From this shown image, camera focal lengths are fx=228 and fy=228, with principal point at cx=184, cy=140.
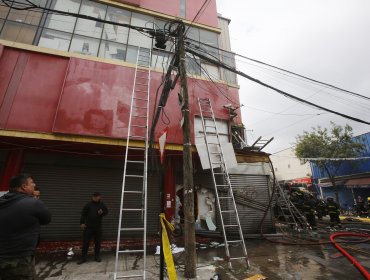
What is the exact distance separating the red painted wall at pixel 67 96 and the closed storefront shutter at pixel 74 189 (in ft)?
6.31

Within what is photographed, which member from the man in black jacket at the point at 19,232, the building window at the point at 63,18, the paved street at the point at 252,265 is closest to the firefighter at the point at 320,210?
the paved street at the point at 252,265

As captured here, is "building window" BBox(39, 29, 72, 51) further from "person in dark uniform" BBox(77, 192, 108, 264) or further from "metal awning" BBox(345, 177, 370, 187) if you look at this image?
"metal awning" BBox(345, 177, 370, 187)

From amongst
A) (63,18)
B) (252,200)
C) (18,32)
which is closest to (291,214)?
(252,200)

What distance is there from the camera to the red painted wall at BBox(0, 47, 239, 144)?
7.79 meters

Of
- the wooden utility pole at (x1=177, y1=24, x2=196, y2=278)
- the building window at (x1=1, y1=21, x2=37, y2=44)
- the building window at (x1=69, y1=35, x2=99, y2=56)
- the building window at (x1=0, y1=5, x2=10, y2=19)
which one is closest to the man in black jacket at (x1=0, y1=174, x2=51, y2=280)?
the wooden utility pole at (x1=177, y1=24, x2=196, y2=278)

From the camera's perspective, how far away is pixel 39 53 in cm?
870

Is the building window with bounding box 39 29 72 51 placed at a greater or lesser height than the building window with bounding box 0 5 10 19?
lesser

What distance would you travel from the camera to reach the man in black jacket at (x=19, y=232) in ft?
9.24

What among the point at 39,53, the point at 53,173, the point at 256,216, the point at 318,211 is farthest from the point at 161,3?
the point at 318,211

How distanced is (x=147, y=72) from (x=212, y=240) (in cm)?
756

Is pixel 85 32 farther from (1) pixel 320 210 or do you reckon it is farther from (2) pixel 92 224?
(1) pixel 320 210

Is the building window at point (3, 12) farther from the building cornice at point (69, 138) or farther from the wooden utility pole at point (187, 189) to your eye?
the wooden utility pole at point (187, 189)

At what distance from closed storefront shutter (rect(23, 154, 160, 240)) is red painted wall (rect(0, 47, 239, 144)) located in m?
1.92

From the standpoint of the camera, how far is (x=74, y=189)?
9.05 metres
